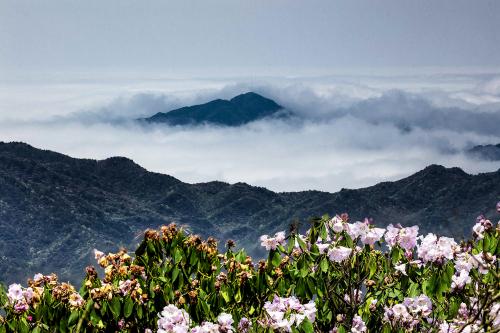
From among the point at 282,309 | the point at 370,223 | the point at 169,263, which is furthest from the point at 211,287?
the point at 370,223

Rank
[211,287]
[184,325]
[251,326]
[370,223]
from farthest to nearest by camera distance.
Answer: [370,223]
[211,287]
[251,326]
[184,325]

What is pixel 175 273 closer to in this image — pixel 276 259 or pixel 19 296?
pixel 276 259

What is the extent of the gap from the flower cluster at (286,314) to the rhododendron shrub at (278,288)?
0.07 feet

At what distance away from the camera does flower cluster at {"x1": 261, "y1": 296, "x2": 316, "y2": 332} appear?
45.2ft

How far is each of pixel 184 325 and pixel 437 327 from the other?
5289 mm

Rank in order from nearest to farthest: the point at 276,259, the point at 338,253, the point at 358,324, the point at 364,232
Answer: the point at 338,253 < the point at 276,259 < the point at 364,232 < the point at 358,324

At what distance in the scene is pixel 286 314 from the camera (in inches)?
564

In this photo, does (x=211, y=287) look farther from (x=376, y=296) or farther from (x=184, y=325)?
(x=376, y=296)

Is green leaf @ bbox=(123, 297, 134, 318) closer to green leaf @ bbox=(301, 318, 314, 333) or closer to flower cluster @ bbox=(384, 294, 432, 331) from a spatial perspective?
green leaf @ bbox=(301, 318, 314, 333)

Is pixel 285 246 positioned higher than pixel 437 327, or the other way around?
pixel 285 246

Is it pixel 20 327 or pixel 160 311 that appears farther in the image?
pixel 160 311

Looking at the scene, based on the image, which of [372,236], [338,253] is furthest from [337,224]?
[372,236]

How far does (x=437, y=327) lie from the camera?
1614 cm

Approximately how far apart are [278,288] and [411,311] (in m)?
2.63
